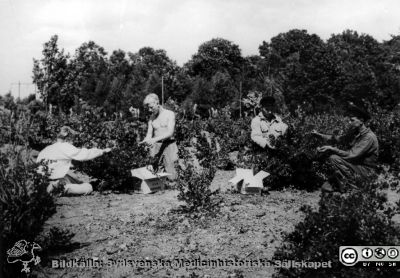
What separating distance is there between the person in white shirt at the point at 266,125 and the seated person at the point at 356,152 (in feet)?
2.25

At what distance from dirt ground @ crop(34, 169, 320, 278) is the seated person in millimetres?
608

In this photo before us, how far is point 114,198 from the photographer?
227 inches

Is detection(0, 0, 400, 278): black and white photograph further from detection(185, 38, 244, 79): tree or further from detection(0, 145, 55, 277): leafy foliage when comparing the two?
detection(185, 38, 244, 79): tree

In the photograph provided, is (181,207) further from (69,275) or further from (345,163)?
(345,163)

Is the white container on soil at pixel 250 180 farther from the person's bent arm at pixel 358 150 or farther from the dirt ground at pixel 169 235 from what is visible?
the person's bent arm at pixel 358 150

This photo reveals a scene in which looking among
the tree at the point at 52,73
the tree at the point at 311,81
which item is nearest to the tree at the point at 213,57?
the tree at the point at 311,81

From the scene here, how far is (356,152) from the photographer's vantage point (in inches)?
208

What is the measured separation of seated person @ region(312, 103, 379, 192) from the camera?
5.24m

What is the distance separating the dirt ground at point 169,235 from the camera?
331 centimetres

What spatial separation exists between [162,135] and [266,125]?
5.65 ft

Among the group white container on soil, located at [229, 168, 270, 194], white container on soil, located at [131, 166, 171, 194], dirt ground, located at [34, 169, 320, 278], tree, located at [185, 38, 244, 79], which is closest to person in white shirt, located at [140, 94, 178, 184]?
white container on soil, located at [131, 166, 171, 194]

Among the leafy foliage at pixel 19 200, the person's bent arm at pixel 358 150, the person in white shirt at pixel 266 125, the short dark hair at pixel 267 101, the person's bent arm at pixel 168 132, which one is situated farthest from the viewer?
the person's bent arm at pixel 168 132

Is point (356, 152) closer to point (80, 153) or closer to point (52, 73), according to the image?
point (80, 153)

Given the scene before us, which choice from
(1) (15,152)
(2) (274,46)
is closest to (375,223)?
(1) (15,152)
